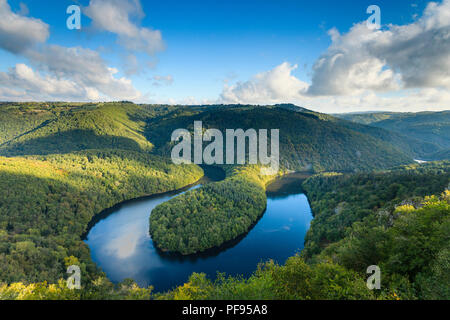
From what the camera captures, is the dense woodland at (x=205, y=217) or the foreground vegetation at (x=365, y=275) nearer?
the foreground vegetation at (x=365, y=275)

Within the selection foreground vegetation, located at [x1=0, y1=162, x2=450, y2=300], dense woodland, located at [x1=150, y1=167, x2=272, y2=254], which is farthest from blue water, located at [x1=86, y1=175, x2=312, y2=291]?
foreground vegetation, located at [x1=0, y1=162, x2=450, y2=300]

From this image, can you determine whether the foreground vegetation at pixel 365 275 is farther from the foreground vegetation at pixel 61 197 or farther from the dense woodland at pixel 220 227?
the foreground vegetation at pixel 61 197

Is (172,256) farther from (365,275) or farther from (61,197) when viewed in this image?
(61,197)

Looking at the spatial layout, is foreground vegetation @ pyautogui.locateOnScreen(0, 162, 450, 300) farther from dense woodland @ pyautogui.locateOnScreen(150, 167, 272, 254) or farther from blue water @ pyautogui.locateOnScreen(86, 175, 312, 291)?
dense woodland @ pyautogui.locateOnScreen(150, 167, 272, 254)

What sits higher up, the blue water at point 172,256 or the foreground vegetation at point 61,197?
the foreground vegetation at point 61,197

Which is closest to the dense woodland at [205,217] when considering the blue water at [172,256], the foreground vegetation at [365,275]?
the blue water at [172,256]

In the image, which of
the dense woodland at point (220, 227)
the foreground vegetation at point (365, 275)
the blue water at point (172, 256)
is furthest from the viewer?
the blue water at point (172, 256)

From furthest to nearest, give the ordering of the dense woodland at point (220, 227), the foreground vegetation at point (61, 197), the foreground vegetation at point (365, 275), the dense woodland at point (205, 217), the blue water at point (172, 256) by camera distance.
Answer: the dense woodland at point (205, 217)
the blue water at point (172, 256)
the foreground vegetation at point (61, 197)
the dense woodland at point (220, 227)
the foreground vegetation at point (365, 275)

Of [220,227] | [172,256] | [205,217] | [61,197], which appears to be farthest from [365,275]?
[61,197]
